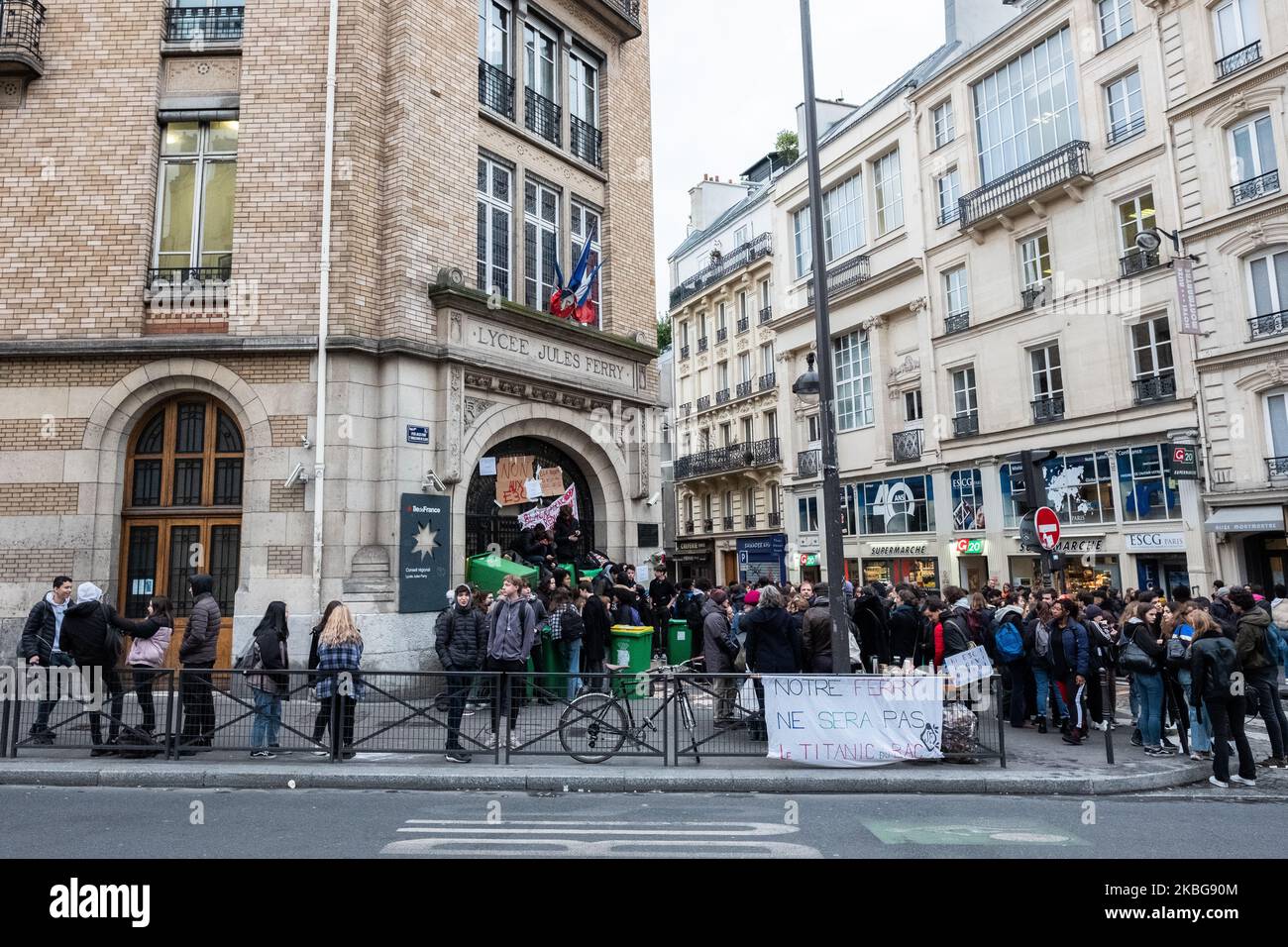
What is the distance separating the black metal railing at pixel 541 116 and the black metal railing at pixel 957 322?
16.7 metres

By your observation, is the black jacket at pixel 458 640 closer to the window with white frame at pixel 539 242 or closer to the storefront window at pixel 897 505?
the window with white frame at pixel 539 242

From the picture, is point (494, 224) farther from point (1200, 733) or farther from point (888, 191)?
point (888, 191)

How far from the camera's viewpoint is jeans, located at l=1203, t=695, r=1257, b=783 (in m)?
8.08

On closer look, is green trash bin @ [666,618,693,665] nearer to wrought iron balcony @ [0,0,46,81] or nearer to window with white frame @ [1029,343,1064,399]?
wrought iron balcony @ [0,0,46,81]

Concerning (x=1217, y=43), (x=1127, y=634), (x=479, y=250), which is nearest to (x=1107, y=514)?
(x=1217, y=43)

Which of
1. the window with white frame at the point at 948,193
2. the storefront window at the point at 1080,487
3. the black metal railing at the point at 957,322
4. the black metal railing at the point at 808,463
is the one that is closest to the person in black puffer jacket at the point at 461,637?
the storefront window at the point at 1080,487

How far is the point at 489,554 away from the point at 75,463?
636 centimetres

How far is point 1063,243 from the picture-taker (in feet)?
82.7

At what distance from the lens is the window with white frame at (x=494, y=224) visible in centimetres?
1548

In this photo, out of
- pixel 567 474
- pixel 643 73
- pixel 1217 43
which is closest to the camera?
pixel 567 474

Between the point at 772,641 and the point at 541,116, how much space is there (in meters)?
12.3

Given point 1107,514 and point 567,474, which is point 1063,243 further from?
point 567,474

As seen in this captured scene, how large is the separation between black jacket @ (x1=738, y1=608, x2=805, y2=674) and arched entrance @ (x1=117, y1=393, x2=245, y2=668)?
313 inches

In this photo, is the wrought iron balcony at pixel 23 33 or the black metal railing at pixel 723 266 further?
the black metal railing at pixel 723 266
